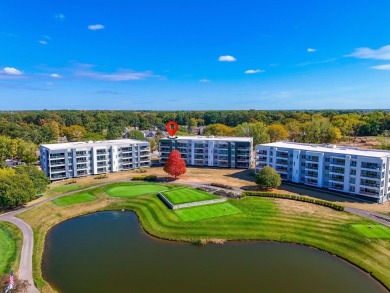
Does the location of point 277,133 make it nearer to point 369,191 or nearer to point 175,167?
point 175,167

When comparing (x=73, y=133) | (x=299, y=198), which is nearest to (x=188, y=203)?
(x=299, y=198)

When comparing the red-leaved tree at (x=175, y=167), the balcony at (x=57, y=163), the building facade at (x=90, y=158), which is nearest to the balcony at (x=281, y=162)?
the red-leaved tree at (x=175, y=167)

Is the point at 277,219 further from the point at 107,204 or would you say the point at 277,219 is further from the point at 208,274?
the point at 107,204

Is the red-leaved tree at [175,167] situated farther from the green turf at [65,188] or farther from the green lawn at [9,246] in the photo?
the green lawn at [9,246]

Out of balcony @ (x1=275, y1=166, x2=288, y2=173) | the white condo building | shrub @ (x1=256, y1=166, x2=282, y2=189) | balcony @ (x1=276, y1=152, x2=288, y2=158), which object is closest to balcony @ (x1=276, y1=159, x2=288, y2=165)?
the white condo building

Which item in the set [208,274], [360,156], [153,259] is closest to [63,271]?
[153,259]

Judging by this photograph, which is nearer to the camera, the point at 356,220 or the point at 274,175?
the point at 356,220
